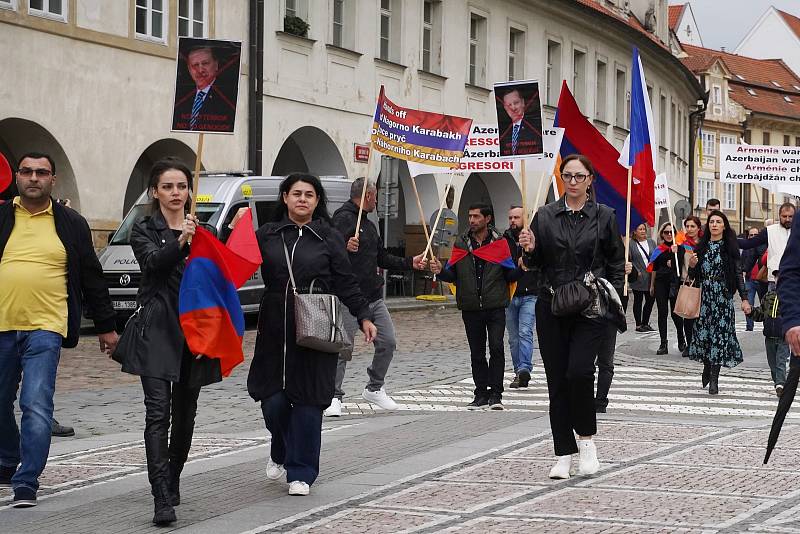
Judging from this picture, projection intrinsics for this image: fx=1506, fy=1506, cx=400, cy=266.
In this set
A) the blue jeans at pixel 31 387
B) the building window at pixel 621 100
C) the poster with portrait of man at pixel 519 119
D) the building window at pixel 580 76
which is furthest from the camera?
the building window at pixel 621 100

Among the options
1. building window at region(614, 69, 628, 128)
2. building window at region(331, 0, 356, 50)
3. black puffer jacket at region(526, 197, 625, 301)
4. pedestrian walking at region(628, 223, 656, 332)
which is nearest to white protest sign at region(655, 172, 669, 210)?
pedestrian walking at region(628, 223, 656, 332)

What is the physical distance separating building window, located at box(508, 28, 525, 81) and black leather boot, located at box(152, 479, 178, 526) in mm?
32889

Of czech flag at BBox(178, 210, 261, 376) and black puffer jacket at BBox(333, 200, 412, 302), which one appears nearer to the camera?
czech flag at BBox(178, 210, 261, 376)

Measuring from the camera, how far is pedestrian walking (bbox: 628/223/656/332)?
20.1m

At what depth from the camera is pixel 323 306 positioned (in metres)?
8.08

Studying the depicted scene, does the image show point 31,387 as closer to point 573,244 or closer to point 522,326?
point 573,244

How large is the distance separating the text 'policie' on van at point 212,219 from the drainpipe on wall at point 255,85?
374cm

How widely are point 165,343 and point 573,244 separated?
258 cm

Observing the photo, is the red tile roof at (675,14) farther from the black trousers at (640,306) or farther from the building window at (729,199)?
the black trousers at (640,306)

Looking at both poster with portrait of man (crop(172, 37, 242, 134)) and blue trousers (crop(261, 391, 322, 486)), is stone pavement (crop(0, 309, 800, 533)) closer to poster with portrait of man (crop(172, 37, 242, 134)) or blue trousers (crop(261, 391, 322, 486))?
blue trousers (crop(261, 391, 322, 486))

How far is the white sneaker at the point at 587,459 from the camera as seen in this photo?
8.71 m

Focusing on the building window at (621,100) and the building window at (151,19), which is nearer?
the building window at (151,19)

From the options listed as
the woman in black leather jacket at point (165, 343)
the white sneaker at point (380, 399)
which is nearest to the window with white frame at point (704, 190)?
the white sneaker at point (380, 399)

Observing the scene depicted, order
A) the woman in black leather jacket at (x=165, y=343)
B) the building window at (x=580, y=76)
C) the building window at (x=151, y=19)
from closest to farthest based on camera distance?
the woman in black leather jacket at (x=165, y=343)
the building window at (x=151, y=19)
the building window at (x=580, y=76)
